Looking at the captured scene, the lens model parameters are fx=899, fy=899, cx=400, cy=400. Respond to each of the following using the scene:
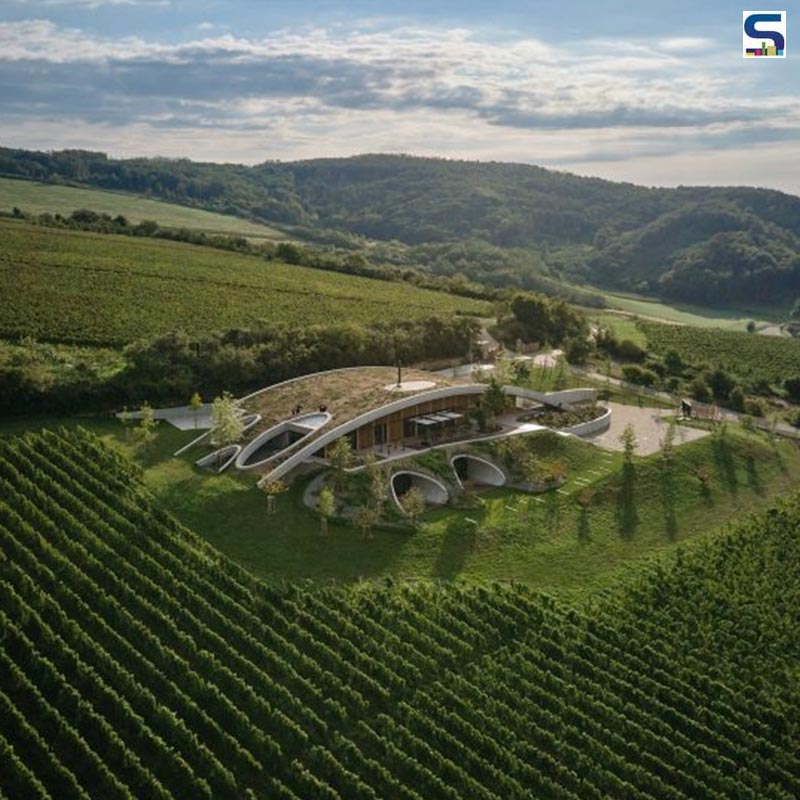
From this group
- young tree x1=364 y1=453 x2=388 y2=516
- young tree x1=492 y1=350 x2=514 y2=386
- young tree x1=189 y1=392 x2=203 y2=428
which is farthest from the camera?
young tree x1=492 y1=350 x2=514 y2=386

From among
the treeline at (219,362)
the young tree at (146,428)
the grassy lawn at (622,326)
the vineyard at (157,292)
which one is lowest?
the grassy lawn at (622,326)

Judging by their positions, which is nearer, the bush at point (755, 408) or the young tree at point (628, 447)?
the young tree at point (628, 447)

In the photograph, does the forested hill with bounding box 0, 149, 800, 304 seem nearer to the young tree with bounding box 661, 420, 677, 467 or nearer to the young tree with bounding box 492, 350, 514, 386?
the young tree with bounding box 492, 350, 514, 386

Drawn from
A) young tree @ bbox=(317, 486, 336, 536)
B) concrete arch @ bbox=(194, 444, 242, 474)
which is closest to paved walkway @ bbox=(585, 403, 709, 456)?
young tree @ bbox=(317, 486, 336, 536)

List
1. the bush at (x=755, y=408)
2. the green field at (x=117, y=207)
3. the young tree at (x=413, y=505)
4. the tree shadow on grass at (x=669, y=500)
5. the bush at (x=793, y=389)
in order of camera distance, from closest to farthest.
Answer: the young tree at (x=413, y=505)
the tree shadow on grass at (x=669, y=500)
the bush at (x=755, y=408)
the bush at (x=793, y=389)
the green field at (x=117, y=207)

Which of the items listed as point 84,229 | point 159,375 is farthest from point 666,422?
point 84,229

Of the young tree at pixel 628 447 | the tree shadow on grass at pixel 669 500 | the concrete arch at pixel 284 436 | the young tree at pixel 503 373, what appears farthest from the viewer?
the young tree at pixel 503 373

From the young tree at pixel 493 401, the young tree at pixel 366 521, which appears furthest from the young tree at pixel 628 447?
the young tree at pixel 366 521

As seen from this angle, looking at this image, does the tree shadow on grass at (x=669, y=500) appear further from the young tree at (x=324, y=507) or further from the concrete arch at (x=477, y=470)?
the young tree at (x=324, y=507)
